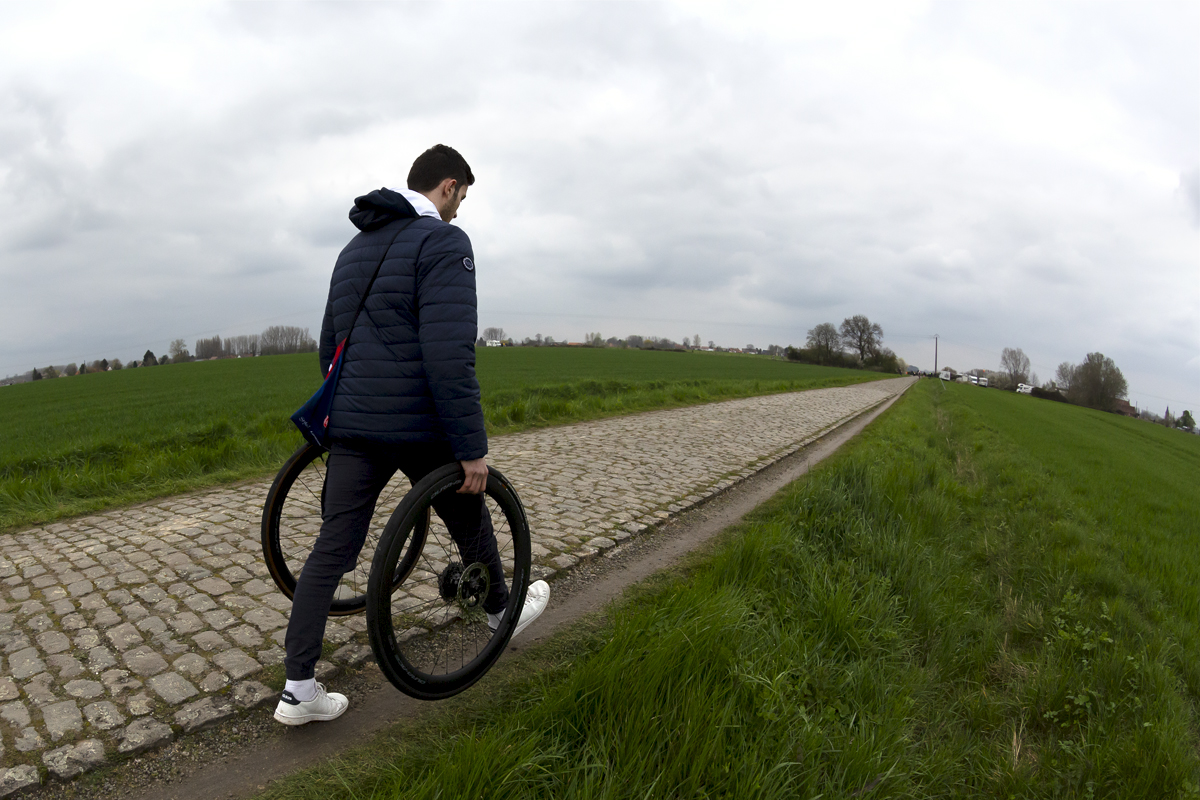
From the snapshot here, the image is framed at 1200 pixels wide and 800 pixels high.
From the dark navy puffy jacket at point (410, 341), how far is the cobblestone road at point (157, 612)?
4.52 feet

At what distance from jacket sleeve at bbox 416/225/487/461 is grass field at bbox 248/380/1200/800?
47.5 inches

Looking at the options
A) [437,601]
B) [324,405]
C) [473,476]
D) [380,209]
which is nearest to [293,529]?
[437,601]

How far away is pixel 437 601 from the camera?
3.70 m

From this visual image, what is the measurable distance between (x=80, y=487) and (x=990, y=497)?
454 inches

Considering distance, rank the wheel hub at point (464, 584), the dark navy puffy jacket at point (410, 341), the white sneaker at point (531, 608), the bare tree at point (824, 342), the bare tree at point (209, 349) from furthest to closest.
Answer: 1. the bare tree at point (824, 342)
2. the bare tree at point (209, 349)
3. the white sneaker at point (531, 608)
4. the wheel hub at point (464, 584)
5. the dark navy puffy jacket at point (410, 341)

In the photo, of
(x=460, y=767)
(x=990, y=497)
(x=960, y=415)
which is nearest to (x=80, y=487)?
(x=460, y=767)

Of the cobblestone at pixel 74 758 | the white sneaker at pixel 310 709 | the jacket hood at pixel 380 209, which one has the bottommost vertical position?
the cobblestone at pixel 74 758

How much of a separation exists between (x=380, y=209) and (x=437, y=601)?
2.23 meters

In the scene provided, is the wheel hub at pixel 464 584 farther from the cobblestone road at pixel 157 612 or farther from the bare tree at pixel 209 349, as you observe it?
the bare tree at pixel 209 349

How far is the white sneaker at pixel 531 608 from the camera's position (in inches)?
128

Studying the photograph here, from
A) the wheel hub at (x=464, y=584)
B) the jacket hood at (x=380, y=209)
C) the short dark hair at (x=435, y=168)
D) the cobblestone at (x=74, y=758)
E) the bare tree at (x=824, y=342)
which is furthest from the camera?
the bare tree at (x=824, y=342)

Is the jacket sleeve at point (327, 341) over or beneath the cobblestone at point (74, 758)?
over

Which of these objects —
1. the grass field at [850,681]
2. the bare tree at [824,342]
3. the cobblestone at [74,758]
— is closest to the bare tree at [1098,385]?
the bare tree at [824,342]

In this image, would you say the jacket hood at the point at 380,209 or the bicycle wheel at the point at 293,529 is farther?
the bicycle wheel at the point at 293,529
